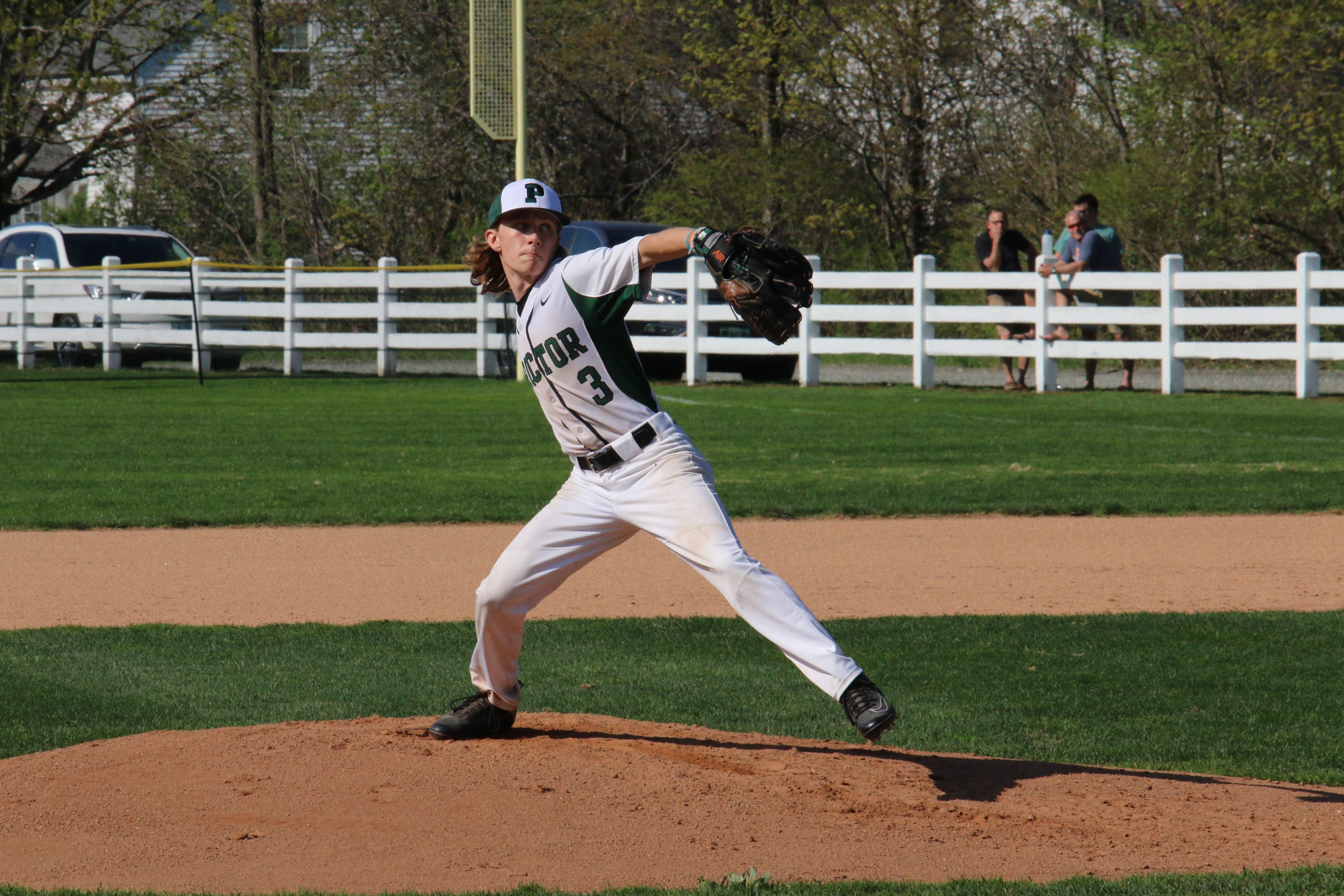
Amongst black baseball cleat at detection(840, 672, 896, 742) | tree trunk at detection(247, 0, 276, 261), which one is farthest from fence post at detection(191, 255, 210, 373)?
black baseball cleat at detection(840, 672, 896, 742)

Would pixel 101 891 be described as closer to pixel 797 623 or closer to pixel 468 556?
pixel 797 623

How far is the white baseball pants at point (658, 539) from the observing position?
4.62 meters

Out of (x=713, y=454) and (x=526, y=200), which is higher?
(x=526, y=200)

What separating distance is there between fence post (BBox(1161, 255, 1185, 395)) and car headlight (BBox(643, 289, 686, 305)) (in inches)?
245

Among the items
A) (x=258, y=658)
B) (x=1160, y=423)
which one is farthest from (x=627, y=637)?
(x=1160, y=423)

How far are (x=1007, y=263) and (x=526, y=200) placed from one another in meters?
15.2

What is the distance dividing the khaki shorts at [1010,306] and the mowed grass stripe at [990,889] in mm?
15440

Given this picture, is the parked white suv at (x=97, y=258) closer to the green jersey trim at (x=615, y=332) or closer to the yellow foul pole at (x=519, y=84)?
the yellow foul pole at (x=519, y=84)

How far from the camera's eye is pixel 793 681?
6.51 meters

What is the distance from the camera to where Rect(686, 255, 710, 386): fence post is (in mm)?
20125

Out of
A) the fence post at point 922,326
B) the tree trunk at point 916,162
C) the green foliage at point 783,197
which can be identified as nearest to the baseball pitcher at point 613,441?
→ the fence post at point 922,326

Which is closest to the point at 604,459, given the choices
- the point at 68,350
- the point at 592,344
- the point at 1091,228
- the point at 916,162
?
the point at 592,344

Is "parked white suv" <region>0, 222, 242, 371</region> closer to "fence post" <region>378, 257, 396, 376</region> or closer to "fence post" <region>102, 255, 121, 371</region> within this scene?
"fence post" <region>102, 255, 121, 371</region>

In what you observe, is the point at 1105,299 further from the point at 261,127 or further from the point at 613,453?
the point at 261,127
